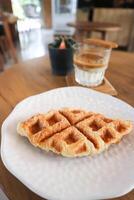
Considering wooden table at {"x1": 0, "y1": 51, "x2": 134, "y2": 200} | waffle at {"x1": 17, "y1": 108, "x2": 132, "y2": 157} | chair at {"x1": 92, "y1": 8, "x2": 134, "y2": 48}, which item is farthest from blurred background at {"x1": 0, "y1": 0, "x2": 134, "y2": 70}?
waffle at {"x1": 17, "y1": 108, "x2": 132, "y2": 157}

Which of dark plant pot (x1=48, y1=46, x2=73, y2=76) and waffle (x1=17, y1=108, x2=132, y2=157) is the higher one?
dark plant pot (x1=48, y1=46, x2=73, y2=76)

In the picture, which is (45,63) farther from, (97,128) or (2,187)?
(2,187)

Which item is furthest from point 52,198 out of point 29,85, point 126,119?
point 29,85

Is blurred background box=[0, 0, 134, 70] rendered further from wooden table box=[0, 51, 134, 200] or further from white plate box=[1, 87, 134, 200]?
white plate box=[1, 87, 134, 200]

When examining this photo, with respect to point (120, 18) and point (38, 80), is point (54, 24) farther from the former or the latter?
point (38, 80)

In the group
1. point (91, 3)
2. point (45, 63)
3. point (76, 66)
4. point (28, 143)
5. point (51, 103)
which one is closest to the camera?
point (28, 143)
